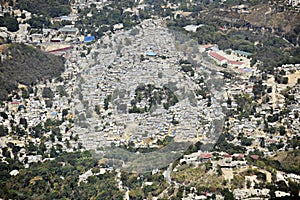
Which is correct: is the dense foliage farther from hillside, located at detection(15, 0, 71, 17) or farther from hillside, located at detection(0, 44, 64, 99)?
hillside, located at detection(15, 0, 71, 17)

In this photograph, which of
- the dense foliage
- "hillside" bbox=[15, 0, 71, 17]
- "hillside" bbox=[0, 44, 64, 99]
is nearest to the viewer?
the dense foliage

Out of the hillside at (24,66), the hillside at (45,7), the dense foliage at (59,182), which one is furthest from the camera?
the hillside at (45,7)

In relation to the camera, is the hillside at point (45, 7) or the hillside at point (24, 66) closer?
the hillside at point (24, 66)

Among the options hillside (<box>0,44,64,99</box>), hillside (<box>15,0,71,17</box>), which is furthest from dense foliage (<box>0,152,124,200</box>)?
hillside (<box>15,0,71,17</box>)

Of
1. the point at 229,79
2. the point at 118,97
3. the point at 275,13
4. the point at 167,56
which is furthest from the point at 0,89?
the point at 275,13

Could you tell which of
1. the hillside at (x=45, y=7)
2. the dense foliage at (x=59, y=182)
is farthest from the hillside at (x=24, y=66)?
the dense foliage at (x=59, y=182)

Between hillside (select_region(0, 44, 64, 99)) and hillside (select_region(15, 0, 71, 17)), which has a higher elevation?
hillside (select_region(15, 0, 71, 17))

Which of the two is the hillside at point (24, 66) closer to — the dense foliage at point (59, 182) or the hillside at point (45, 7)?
the hillside at point (45, 7)

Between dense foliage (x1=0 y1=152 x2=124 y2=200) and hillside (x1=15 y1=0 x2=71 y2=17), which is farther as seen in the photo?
hillside (x1=15 y1=0 x2=71 y2=17)
